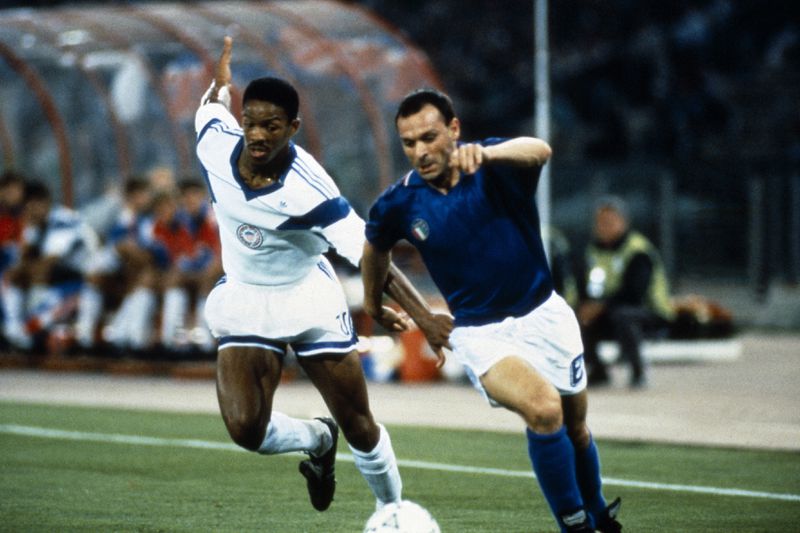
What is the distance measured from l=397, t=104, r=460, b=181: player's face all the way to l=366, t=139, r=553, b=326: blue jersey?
20 centimetres

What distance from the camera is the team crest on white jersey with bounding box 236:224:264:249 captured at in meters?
8.05

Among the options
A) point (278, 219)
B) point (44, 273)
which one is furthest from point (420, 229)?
point (44, 273)

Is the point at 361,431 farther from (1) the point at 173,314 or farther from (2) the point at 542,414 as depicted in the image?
(1) the point at 173,314

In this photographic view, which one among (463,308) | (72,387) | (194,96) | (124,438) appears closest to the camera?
(463,308)

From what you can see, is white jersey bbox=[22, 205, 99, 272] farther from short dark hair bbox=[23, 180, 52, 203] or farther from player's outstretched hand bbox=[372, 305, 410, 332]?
player's outstretched hand bbox=[372, 305, 410, 332]

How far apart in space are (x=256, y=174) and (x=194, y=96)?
12767 millimetres

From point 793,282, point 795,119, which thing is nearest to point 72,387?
point 793,282

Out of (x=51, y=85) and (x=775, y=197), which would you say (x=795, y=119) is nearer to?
(x=775, y=197)

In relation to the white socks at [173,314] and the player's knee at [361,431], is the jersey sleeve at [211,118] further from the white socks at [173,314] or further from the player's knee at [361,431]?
the white socks at [173,314]

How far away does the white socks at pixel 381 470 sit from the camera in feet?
26.3

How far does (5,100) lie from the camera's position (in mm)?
21281

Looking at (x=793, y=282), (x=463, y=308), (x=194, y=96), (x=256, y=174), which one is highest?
(x=256, y=174)

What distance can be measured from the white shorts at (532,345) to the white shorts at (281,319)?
27.9 inches

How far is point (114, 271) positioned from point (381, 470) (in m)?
12.0
